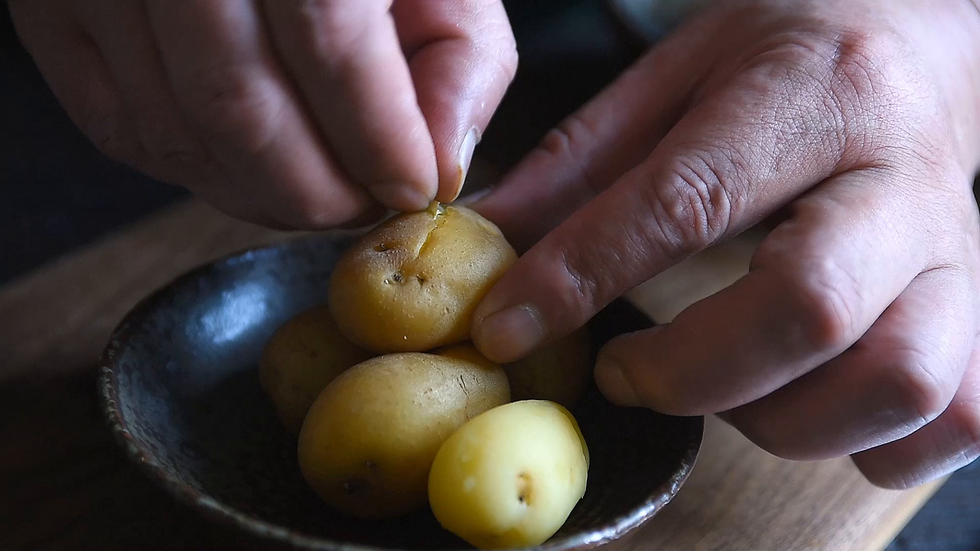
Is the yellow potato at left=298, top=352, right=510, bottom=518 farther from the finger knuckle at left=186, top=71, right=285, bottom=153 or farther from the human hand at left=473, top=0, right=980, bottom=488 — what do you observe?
the finger knuckle at left=186, top=71, right=285, bottom=153

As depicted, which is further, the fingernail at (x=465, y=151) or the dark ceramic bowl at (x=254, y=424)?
the fingernail at (x=465, y=151)

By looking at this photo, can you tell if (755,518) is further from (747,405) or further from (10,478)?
(10,478)

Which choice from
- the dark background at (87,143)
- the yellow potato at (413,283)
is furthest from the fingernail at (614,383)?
the dark background at (87,143)

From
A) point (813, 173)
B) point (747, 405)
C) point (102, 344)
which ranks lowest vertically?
point (102, 344)

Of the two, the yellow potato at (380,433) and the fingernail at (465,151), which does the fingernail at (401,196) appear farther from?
the yellow potato at (380,433)

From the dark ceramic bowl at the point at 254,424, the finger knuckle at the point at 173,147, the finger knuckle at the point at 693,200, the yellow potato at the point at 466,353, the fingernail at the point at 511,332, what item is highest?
the finger knuckle at the point at 693,200

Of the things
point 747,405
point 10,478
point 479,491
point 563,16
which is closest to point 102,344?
point 10,478

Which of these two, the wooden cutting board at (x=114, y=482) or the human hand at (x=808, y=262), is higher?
the human hand at (x=808, y=262)

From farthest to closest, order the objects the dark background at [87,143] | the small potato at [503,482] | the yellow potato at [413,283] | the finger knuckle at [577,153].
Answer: the dark background at [87,143] < the finger knuckle at [577,153] < the yellow potato at [413,283] < the small potato at [503,482]

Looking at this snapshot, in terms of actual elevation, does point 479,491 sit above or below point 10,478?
above
